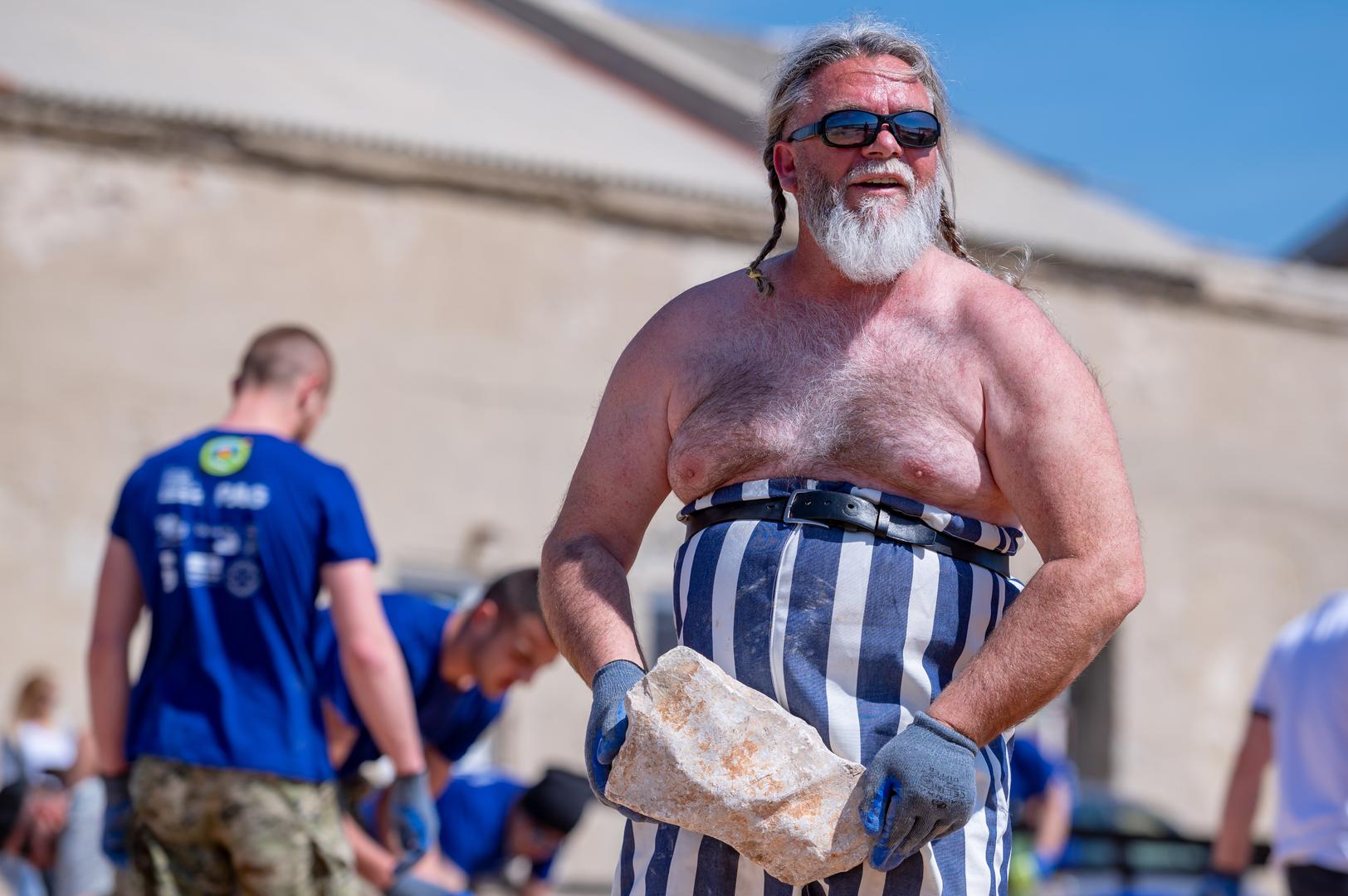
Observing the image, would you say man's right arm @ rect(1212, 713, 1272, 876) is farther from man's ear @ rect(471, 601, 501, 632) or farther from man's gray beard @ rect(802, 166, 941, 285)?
man's gray beard @ rect(802, 166, 941, 285)

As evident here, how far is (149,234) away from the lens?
9.09 meters

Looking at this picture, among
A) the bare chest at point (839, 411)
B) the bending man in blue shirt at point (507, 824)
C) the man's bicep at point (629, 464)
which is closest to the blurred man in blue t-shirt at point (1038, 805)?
the bending man in blue shirt at point (507, 824)

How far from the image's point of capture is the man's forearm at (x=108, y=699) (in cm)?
427

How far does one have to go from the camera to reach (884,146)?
8.82 ft

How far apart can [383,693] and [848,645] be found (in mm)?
1988

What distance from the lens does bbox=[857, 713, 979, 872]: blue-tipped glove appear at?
2.32 meters

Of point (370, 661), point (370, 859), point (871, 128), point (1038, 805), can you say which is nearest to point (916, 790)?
point (871, 128)

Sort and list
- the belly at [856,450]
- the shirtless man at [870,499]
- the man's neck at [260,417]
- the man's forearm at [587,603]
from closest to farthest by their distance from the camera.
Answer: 1. the shirtless man at [870,499]
2. the belly at [856,450]
3. the man's forearm at [587,603]
4. the man's neck at [260,417]

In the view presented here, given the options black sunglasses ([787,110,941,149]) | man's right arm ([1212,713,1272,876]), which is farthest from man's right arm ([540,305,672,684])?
man's right arm ([1212,713,1272,876])

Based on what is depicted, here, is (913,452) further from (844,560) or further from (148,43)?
(148,43)

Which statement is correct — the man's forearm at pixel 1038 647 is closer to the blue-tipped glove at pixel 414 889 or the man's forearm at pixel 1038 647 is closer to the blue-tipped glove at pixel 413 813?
the blue-tipped glove at pixel 413 813

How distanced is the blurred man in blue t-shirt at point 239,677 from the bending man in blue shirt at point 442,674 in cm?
28

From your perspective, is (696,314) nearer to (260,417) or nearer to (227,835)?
Result: (260,417)

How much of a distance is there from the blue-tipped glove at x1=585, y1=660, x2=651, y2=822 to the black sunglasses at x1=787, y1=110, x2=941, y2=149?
2.98 feet
